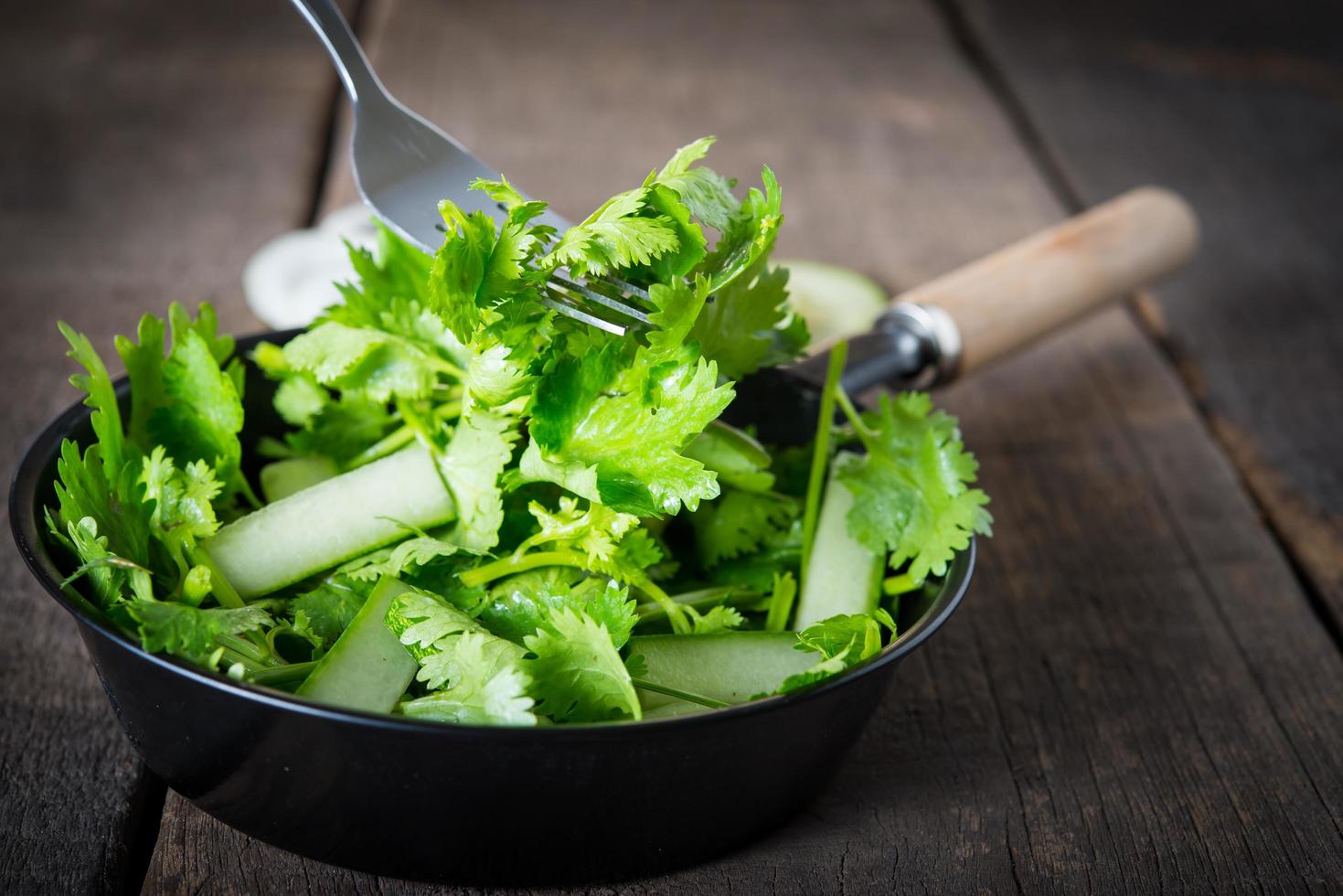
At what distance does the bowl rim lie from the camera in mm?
926

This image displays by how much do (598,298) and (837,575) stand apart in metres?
0.37

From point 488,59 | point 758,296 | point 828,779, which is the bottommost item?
point 488,59

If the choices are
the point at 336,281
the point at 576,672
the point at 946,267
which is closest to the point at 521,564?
the point at 576,672

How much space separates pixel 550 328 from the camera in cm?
109

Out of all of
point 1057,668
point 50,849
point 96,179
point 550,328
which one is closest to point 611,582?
point 550,328

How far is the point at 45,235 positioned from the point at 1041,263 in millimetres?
1767

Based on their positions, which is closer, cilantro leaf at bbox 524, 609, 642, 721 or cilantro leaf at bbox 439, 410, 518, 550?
cilantro leaf at bbox 524, 609, 642, 721

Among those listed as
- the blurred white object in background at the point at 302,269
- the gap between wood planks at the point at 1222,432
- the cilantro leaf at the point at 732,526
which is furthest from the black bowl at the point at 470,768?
the blurred white object in background at the point at 302,269

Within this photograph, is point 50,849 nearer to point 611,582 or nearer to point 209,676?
point 209,676

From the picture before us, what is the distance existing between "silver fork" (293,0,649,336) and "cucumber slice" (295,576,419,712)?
1.22 ft

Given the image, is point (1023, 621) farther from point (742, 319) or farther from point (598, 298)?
point (598, 298)

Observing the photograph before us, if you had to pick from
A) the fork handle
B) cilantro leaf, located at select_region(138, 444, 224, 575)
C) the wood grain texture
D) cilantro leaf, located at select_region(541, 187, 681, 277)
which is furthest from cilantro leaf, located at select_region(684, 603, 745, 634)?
the fork handle

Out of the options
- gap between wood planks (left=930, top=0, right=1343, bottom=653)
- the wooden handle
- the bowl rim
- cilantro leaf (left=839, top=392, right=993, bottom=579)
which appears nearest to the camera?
the bowl rim

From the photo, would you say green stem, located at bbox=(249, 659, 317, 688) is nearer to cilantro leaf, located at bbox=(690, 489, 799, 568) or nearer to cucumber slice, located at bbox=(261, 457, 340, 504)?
cucumber slice, located at bbox=(261, 457, 340, 504)
